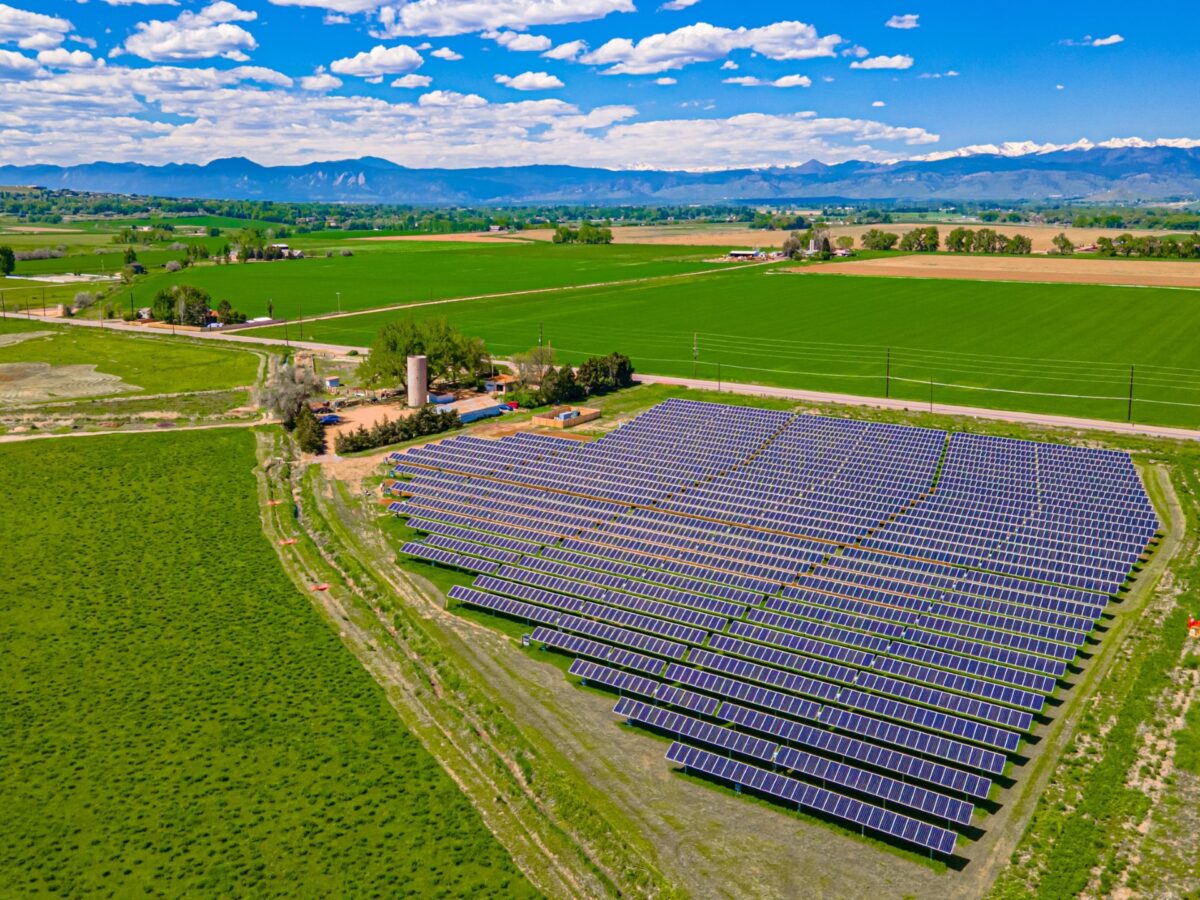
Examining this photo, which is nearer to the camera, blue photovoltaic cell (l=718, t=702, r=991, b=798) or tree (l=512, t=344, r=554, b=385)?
blue photovoltaic cell (l=718, t=702, r=991, b=798)

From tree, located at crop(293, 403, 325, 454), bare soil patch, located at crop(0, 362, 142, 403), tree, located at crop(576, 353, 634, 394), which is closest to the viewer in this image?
tree, located at crop(293, 403, 325, 454)

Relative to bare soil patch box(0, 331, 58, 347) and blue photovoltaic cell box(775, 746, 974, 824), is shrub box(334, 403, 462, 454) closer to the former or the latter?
blue photovoltaic cell box(775, 746, 974, 824)

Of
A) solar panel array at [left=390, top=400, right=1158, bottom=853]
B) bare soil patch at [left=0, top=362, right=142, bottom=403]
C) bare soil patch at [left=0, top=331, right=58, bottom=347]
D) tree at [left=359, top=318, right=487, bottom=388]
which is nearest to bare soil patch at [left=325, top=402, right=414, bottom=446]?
tree at [left=359, top=318, right=487, bottom=388]

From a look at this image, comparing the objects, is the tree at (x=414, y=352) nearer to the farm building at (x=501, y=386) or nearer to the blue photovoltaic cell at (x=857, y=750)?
the farm building at (x=501, y=386)

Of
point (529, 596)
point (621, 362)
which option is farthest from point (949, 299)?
point (529, 596)

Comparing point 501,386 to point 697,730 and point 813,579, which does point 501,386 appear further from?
point 697,730
